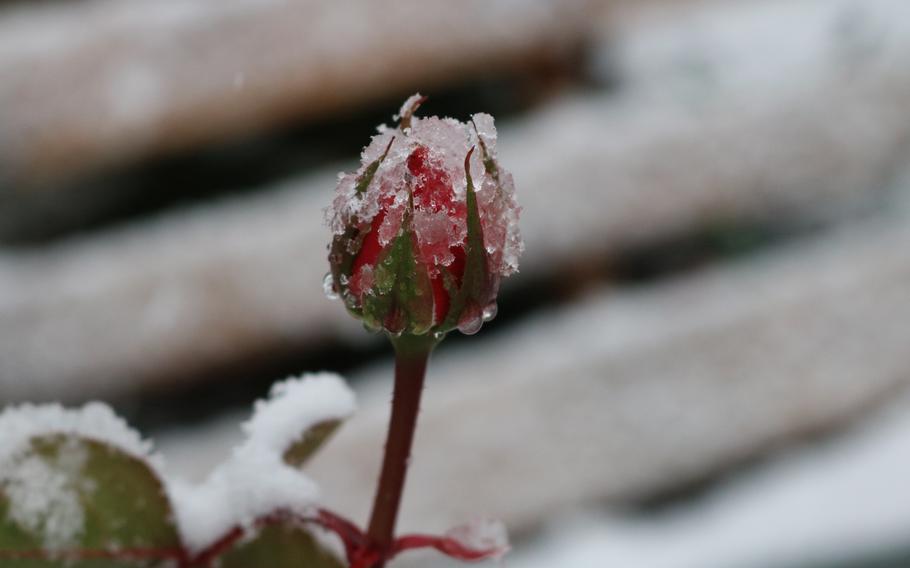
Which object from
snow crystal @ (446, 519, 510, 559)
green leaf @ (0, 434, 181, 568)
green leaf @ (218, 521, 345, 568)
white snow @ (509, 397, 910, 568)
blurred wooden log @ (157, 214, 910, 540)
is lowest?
snow crystal @ (446, 519, 510, 559)

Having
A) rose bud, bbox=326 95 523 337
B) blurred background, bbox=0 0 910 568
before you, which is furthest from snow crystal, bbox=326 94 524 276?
blurred background, bbox=0 0 910 568

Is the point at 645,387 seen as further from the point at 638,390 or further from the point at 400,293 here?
the point at 400,293

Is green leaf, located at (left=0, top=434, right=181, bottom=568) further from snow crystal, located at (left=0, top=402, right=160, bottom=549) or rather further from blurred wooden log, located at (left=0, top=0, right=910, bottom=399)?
blurred wooden log, located at (left=0, top=0, right=910, bottom=399)

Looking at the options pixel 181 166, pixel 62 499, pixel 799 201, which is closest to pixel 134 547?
pixel 62 499

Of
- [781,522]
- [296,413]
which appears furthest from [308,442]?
[781,522]

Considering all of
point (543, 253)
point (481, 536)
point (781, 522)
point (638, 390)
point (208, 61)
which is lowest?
point (481, 536)

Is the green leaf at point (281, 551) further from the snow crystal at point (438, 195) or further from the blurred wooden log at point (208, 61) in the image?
the blurred wooden log at point (208, 61)

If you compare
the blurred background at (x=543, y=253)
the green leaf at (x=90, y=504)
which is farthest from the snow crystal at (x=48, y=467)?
the blurred background at (x=543, y=253)
